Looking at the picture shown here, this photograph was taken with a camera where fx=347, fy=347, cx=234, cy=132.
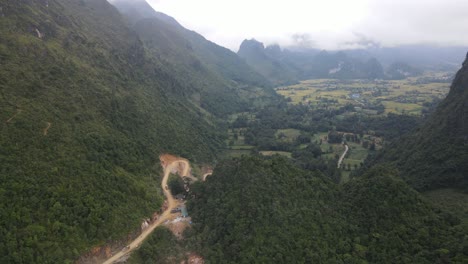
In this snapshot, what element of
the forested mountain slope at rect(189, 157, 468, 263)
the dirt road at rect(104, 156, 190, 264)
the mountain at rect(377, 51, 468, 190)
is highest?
the mountain at rect(377, 51, 468, 190)

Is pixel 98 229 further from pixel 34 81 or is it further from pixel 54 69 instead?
pixel 54 69

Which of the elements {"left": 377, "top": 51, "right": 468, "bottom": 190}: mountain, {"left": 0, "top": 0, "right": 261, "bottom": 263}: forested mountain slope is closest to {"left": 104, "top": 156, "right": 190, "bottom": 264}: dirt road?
{"left": 0, "top": 0, "right": 261, "bottom": 263}: forested mountain slope

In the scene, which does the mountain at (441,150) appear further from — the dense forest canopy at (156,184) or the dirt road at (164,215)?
the dirt road at (164,215)

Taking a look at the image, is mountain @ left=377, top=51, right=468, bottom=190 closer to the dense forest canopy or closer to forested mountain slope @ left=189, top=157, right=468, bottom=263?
the dense forest canopy

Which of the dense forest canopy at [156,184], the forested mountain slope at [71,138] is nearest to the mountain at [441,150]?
the dense forest canopy at [156,184]

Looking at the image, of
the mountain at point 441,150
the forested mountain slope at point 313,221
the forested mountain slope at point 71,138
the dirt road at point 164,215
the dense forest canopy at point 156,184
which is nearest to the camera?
the forested mountain slope at point 71,138

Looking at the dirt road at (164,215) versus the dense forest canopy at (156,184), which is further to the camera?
the dirt road at (164,215)
